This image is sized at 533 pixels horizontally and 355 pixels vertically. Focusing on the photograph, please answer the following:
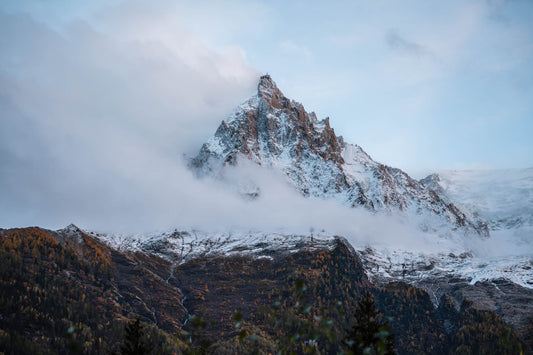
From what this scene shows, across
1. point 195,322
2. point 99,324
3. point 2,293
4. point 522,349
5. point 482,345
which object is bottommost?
point 482,345

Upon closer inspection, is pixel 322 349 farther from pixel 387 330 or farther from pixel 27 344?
pixel 387 330

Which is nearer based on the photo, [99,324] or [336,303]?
[336,303]

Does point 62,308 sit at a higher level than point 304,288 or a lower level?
lower

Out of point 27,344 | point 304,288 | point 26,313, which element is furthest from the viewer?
point 26,313

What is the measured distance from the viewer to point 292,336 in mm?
12258

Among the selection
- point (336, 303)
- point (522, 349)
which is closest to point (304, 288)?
point (336, 303)

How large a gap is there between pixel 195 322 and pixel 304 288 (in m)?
3.27

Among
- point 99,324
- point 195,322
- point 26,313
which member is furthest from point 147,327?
point 195,322

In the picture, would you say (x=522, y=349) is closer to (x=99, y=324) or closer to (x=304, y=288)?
(x=304, y=288)

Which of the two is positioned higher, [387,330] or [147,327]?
[387,330]

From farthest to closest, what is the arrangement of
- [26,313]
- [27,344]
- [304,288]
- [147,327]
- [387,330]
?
[147,327], [26,313], [27,344], [387,330], [304,288]

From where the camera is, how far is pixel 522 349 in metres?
12.4

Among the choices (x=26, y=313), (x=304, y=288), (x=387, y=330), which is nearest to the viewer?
(x=304, y=288)

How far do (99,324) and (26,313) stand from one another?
104ft
